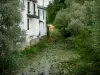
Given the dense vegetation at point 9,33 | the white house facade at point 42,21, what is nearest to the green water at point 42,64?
the dense vegetation at point 9,33

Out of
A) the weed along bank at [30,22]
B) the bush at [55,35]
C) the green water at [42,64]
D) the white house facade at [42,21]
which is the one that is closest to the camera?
the green water at [42,64]

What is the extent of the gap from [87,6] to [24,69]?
50.2 ft

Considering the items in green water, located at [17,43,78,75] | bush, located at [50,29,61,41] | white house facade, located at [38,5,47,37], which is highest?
white house facade, located at [38,5,47,37]

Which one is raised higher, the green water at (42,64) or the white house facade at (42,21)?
the white house facade at (42,21)

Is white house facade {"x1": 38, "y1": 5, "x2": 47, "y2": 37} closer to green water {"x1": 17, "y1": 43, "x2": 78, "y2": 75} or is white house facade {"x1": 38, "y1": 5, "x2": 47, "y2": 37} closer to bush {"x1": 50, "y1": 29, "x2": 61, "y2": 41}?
bush {"x1": 50, "y1": 29, "x2": 61, "y2": 41}

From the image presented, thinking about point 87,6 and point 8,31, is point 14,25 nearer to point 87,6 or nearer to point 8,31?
point 8,31

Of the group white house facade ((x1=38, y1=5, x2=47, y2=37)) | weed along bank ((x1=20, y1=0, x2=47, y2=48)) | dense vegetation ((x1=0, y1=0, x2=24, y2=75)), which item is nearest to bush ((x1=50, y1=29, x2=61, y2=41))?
white house facade ((x1=38, y1=5, x2=47, y2=37))

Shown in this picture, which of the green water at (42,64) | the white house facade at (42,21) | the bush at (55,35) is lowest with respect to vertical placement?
the green water at (42,64)

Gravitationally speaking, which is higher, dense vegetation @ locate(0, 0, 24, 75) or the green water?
dense vegetation @ locate(0, 0, 24, 75)

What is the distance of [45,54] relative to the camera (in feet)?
104

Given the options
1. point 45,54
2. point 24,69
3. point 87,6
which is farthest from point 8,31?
point 87,6

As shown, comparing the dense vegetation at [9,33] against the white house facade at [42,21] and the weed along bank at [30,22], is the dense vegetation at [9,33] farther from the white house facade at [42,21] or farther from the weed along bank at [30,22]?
the white house facade at [42,21]

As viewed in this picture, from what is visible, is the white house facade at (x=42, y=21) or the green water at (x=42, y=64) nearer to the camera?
the green water at (x=42, y=64)

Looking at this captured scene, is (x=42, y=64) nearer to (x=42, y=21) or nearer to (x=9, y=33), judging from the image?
(x=9, y=33)
